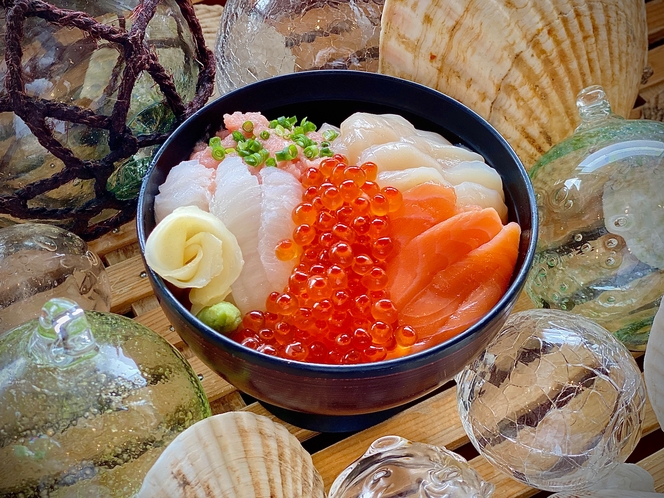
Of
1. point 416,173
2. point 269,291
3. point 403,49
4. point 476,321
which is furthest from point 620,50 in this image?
point 269,291

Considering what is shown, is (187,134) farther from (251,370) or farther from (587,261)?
(587,261)

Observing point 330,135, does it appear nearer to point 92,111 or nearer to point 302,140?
point 302,140

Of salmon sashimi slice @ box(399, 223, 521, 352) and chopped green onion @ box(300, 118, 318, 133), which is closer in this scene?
salmon sashimi slice @ box(399, 223, 521, 352)

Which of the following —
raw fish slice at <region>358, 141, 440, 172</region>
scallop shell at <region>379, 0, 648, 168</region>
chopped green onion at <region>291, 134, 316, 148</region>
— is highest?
scallop shell at <region>379, 0, 648, 168</region>

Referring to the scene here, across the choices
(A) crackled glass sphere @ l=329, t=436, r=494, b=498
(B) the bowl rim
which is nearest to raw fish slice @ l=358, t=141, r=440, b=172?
(B) the bowl rim

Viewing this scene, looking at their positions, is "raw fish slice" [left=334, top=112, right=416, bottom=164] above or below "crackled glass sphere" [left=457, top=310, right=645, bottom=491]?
above

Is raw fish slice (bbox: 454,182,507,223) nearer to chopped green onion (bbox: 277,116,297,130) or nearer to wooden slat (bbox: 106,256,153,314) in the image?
chopped green onion (bbox: 277,116,297,130)
